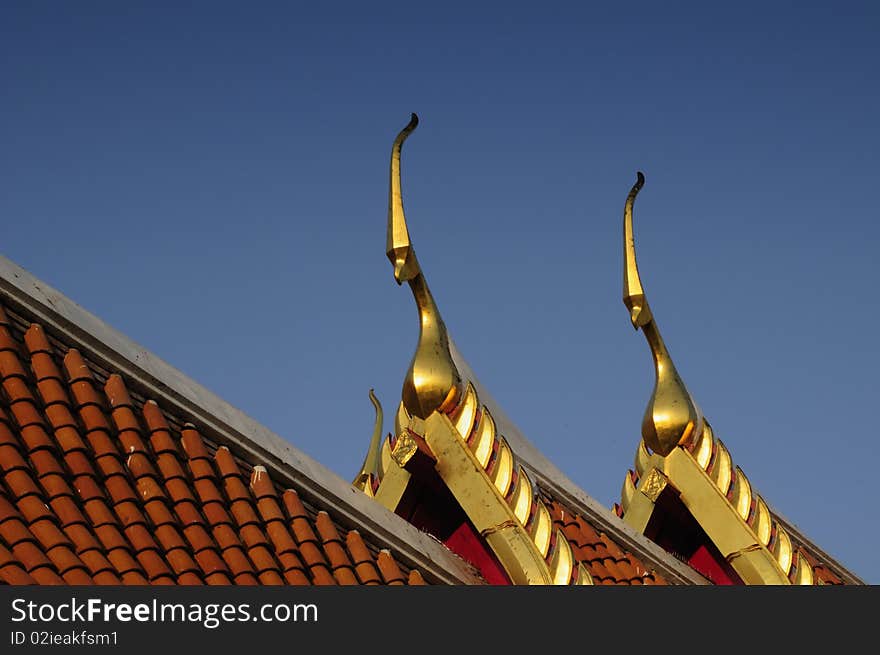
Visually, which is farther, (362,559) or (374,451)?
(374,451)

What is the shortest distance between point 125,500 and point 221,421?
126cm

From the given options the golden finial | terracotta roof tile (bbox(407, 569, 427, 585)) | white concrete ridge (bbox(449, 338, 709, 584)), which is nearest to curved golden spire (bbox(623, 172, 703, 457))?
white concrete ridge (bbox(449, 338, 709, 584))

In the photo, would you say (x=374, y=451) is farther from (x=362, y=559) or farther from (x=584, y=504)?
(x=362, y=559)

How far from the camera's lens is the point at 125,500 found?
27.0 ft

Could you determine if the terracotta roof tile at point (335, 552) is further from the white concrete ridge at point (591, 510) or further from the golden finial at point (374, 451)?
the golden finial at point (374, 451)

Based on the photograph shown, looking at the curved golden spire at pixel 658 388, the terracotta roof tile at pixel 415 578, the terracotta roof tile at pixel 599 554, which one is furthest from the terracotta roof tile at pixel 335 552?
the curved golden spire at pixel 658 388

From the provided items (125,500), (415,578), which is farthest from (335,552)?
(125,500)

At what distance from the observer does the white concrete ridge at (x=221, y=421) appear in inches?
354

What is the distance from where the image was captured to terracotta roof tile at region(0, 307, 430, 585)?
7758 mm

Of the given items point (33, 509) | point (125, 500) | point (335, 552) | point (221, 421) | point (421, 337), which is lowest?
point (33, 509)

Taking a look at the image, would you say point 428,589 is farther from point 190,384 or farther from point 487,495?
point 487,495

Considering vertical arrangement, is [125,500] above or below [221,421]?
below

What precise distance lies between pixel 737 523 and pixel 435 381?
3.01 meters

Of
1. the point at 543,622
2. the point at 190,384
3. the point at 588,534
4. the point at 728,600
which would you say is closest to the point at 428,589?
the point at 543,622
